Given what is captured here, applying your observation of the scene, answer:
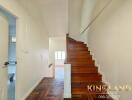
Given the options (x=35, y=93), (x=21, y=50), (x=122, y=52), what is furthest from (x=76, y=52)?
(x=122, y=52)

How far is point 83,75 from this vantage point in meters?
3.90

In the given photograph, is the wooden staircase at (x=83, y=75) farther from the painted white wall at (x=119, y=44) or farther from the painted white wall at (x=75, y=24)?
the painted white wall at (x=75, y=24)

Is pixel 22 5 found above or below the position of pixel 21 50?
above

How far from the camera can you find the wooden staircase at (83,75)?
309 cm

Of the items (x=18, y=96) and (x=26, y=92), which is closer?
(x=18, y=96)

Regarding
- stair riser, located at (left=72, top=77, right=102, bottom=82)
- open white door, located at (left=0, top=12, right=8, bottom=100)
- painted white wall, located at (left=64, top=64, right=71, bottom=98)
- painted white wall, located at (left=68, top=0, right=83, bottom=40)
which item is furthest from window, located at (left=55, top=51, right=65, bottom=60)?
open white door, located at (left=0, top=12, right=8, bottom=100)

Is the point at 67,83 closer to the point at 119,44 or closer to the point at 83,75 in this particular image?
the point at 83,75

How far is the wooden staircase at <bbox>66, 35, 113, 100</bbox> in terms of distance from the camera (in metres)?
3.09

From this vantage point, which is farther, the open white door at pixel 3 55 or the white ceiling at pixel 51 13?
the white ceiling at pixel 51 13

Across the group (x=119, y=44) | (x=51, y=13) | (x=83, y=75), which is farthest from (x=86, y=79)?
(x=51, y=13)

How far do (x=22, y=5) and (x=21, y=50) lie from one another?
38.7 inches

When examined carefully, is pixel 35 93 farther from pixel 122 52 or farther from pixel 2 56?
pixel 122 52

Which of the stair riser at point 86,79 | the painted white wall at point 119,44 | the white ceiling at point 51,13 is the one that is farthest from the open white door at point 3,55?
the painted white wall at point 119,44

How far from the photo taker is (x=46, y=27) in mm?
5977
